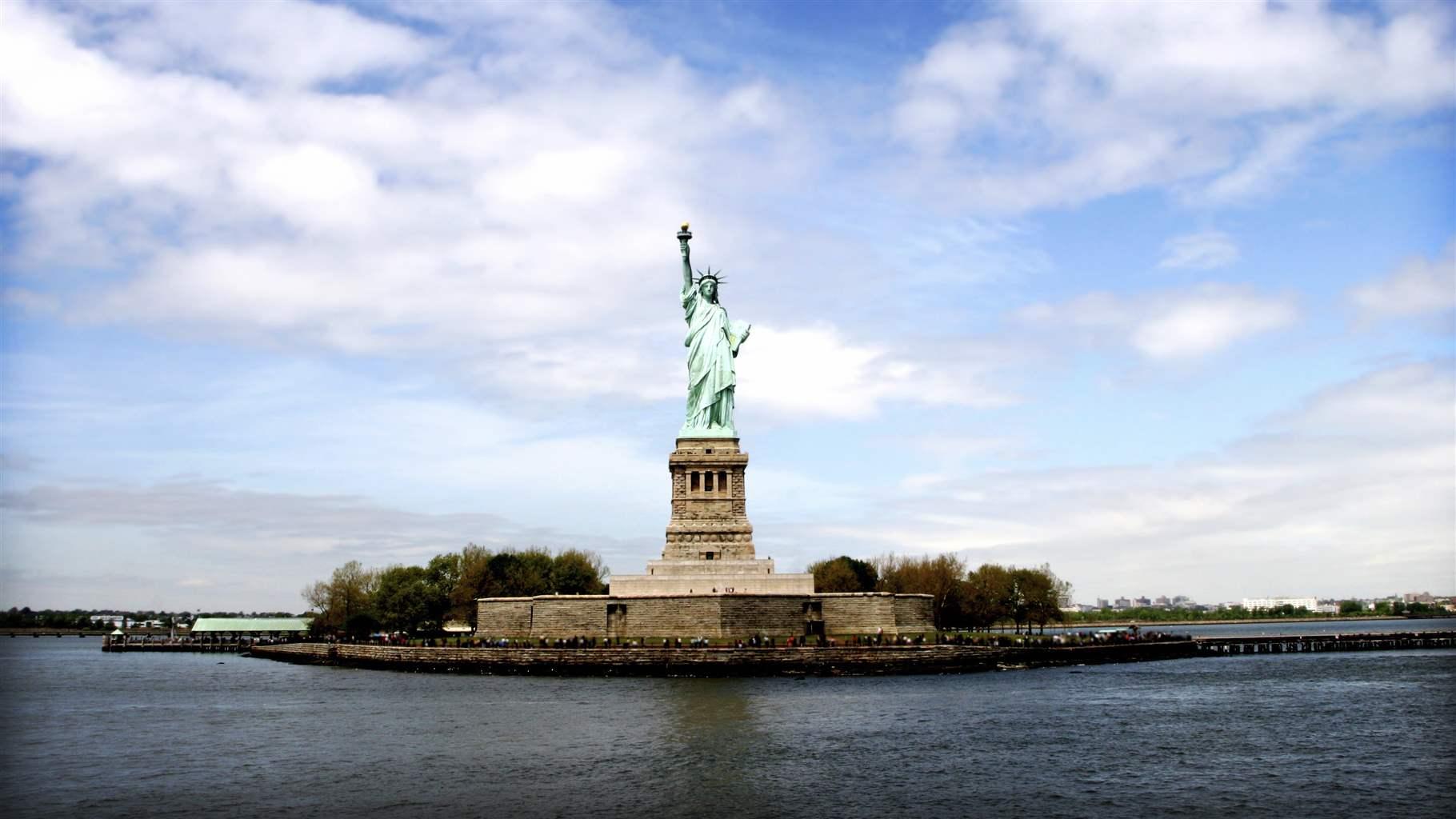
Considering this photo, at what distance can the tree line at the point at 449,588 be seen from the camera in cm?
8238

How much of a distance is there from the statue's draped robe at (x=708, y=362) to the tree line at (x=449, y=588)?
64.5ft

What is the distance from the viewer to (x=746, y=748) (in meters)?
31.9

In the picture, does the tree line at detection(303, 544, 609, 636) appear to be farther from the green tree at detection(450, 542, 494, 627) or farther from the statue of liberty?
the statue of liberty

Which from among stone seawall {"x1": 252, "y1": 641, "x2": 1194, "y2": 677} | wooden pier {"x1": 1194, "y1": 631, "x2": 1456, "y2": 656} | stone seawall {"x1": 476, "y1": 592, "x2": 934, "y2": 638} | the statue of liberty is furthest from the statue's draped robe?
wooden pier {"x1": 1194, "y1": 631, "x2": 1456, "y2": 656}

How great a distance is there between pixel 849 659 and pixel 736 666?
16.9 ft

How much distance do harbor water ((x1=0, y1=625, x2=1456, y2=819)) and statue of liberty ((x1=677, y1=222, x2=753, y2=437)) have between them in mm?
20287

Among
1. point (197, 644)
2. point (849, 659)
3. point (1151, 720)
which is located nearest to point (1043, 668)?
point (849, 659)

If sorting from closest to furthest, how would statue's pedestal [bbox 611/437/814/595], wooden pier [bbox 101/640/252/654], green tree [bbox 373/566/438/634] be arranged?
statue's pedestal [bbox 611/437/814/595] → green tree [bbox 373/566/438/634] → wooden pier [bbox 101/640/252/654]

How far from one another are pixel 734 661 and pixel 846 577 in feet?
102

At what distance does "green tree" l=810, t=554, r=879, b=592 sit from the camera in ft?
275

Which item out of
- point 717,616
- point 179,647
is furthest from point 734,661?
point 179,647

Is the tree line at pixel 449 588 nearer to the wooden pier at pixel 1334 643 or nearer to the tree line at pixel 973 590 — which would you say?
the tree line at pixel 973 590

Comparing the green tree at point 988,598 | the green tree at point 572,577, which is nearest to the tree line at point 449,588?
the green tree at point 572,577

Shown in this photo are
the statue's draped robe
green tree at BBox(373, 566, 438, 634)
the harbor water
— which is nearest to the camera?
the harbor water
